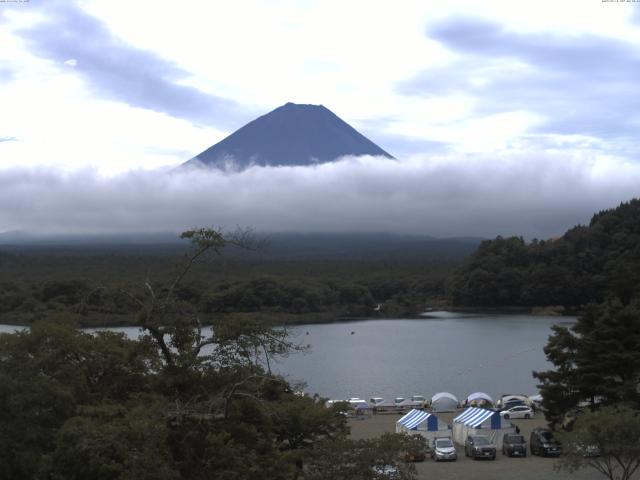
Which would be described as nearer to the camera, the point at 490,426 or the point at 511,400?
the point at 490,426

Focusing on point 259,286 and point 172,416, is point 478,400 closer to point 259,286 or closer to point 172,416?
point 172,416

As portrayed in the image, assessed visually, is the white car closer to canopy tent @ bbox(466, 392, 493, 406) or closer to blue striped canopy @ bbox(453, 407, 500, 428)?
canopy tent @ bbox(466, 392, 493, 406)

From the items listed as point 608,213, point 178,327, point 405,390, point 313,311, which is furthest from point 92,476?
point 608,213

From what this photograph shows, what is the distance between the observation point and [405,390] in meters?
28.4

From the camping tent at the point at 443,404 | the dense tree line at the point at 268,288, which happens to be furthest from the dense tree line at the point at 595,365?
the dense tree line at the point at 268,288

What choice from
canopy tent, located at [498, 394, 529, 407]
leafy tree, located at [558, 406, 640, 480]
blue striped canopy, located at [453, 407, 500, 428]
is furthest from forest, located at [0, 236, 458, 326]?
leafy tree, located at [558, 406, 640, 480]

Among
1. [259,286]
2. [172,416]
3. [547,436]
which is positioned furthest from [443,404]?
[259,286]

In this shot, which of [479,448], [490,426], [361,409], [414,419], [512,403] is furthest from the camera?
[512,403]

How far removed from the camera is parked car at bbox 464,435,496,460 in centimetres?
1519

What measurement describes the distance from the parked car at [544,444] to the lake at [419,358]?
9.68m

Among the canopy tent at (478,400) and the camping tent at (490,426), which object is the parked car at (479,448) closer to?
the camping tent at (490,426)

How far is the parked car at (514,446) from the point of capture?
15344 millimetres

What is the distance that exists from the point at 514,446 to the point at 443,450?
56.2 inches

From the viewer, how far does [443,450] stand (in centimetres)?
1505
